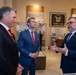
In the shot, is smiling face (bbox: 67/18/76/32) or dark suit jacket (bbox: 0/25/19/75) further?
smiling face (bbox: 67/18/76/32)

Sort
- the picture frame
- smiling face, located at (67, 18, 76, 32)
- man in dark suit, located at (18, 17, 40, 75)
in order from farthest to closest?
the picture frame, man in dark suit, located at (18, 17, 40, 75), smiling face, located at (67, 18, 76, 32)

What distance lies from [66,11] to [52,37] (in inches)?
67.0

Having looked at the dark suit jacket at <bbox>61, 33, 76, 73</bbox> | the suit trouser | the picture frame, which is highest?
the picture frame

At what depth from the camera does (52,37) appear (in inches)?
348

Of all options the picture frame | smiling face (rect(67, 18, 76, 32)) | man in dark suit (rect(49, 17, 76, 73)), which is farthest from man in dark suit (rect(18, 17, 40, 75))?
the picture frame

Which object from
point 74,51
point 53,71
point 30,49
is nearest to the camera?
point 74,51

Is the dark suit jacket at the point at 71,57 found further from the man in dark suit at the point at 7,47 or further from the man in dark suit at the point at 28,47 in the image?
the man in dark suit at the point at 7,47

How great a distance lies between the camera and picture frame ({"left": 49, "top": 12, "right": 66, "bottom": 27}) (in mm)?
8797

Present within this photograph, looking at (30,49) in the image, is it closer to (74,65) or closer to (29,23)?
(29,23)

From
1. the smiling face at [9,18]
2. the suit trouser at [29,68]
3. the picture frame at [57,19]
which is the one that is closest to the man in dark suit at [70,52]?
the suit trouser at [29,68]

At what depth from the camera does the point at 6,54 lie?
1.71m

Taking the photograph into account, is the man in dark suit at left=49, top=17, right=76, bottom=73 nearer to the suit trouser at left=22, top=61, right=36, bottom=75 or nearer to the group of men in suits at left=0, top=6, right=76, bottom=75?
the group of men in suits at left=0, top=6, right=76, bottom=75

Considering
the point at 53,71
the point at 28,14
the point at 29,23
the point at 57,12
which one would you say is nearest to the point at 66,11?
the point at 57,12

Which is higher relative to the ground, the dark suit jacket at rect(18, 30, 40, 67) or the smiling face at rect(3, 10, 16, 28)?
the smiling face at rect(3, 10, 16, 28)
